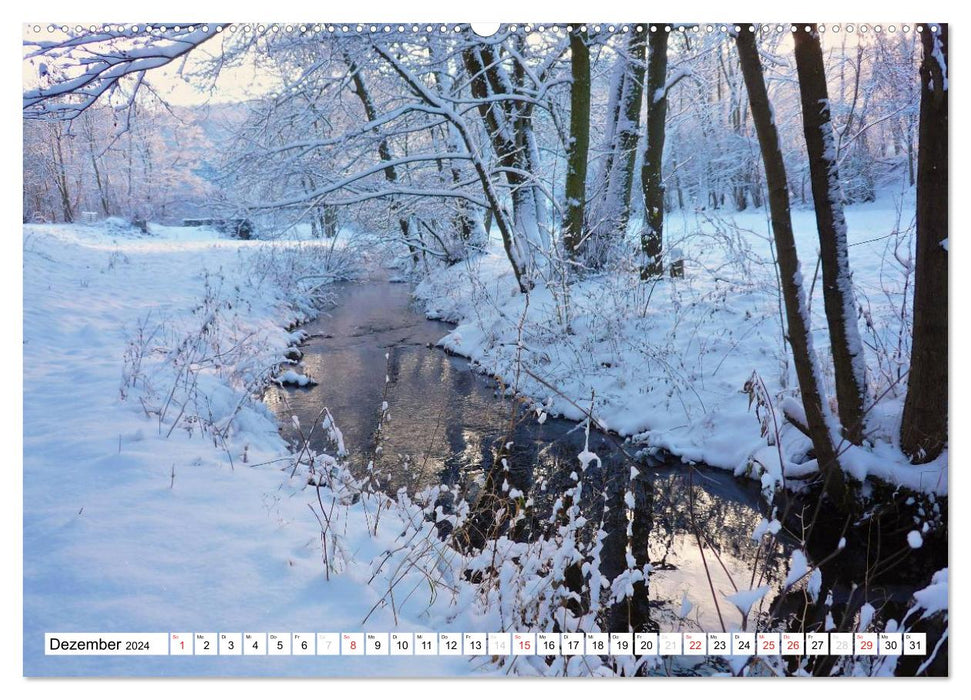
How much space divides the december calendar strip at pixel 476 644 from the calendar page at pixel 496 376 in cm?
1

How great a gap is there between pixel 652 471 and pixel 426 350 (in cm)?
310

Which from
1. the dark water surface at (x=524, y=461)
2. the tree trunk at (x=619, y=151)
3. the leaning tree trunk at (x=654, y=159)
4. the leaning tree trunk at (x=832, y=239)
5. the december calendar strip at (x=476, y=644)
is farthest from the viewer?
the tree trunk at (x=619, y=151)

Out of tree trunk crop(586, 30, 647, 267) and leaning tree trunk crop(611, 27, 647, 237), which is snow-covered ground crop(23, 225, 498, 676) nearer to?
tree trunk crop(586, 30, 647, 267)

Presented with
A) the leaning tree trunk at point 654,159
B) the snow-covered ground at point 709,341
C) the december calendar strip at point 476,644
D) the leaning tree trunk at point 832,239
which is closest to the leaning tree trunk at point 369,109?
the snow-covered ground at point 709,341

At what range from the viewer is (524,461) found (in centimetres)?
453

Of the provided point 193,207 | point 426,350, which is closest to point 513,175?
point 426,350

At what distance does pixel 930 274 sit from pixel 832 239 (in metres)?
0.52

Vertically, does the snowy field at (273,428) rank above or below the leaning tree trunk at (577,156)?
below

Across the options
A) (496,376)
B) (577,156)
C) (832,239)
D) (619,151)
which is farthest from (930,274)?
(619,151)

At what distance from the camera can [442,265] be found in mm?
11383

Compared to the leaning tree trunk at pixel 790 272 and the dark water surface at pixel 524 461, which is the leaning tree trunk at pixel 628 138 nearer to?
the dark water surface at pixel 524 461

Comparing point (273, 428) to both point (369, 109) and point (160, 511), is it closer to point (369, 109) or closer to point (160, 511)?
point (160, 511)

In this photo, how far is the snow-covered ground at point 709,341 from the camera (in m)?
3.43

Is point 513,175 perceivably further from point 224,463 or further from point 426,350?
point 224,463
